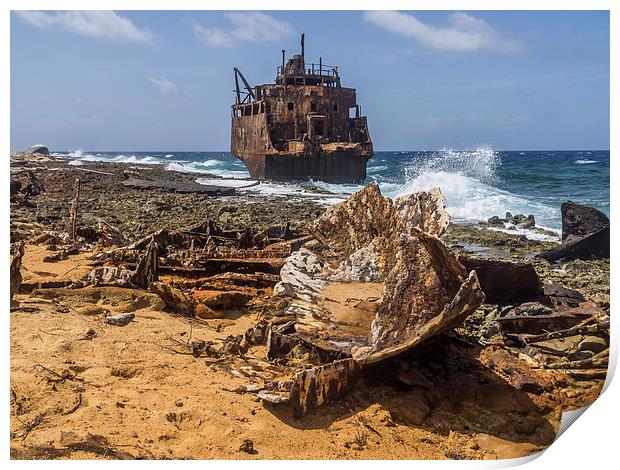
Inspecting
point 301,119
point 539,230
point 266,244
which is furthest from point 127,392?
point 301,119

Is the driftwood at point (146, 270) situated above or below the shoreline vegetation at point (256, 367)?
above

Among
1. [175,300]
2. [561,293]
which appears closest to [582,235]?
[561,293]

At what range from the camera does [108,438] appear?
9.61 ft

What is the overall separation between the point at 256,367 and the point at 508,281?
10.1 feet

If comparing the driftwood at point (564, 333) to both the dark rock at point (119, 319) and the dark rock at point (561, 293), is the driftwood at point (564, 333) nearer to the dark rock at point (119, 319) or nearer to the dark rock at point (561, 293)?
the dark rock at point (561, 293)

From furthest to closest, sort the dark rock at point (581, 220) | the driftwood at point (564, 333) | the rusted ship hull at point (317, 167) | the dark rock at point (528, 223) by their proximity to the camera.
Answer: the rusted ship hull at point (317, 167)
the dark rock at point (528, 223)
the dark rock at point (581, 220)
the driftwood at point (564, 333)

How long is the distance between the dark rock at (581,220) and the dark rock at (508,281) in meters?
5.76

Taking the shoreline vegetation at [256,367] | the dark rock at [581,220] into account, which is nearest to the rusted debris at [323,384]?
the shoreline vegetation at [256,367]

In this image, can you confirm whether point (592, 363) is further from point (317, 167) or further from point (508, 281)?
point (317, 167)

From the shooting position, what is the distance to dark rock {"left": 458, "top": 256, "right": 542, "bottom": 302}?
5598 millimetres

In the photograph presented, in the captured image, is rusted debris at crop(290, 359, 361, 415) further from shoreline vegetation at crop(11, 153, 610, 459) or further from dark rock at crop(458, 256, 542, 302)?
dark rock at crop(458, 256, 542, 302)

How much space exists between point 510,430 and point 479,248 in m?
9.04

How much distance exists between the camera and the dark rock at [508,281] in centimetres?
560

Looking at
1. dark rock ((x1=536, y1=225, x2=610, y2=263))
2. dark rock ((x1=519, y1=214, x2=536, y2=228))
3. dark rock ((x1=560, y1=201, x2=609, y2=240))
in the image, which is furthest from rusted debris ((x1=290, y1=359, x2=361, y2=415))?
dark rock ((x1=519, y1=214, x2=536, y2=228))
